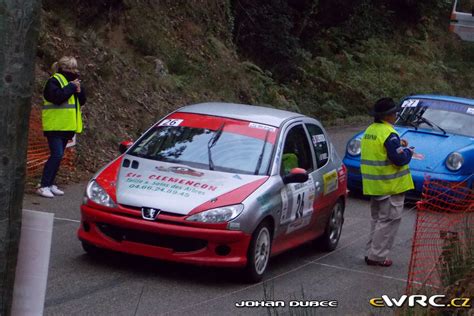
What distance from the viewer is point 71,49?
1572cm

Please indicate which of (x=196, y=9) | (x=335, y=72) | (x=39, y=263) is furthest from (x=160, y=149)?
(x=335, y=72)

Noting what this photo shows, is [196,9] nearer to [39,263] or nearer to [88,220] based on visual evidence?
[88,220]

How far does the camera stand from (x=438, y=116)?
49.8ft

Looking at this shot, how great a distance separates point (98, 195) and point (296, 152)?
232 centimetres

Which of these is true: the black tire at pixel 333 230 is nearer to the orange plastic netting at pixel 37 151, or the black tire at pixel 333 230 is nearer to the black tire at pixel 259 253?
the black tire at pixel 259 253

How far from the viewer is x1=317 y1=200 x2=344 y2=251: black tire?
1052 cm

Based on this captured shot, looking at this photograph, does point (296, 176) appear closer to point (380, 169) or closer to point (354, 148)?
point (380, 169)

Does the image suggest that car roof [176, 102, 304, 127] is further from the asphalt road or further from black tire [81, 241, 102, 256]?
black tire [81, 241, 102, 256]

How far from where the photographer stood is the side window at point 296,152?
963 cm

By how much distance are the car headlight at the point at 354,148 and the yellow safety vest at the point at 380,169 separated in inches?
177

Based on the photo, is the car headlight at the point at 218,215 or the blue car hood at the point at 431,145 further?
the blue car hood at the point at 431,145

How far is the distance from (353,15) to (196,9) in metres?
10.6

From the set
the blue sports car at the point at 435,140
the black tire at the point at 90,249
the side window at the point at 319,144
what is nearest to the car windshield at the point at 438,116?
the blue sports car at the point at 435,140

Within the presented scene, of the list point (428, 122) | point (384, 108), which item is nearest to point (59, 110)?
point (384, 108)
